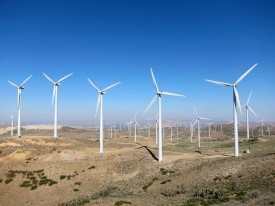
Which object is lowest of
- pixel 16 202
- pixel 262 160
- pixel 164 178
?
pixel 16 202

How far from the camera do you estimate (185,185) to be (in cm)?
4172

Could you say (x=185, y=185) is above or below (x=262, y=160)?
below

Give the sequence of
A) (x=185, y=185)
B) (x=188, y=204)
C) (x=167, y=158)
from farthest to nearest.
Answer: (x=167, y=158)
(x=185, y=185)
(x=188, y=204)

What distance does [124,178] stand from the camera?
2112 inches

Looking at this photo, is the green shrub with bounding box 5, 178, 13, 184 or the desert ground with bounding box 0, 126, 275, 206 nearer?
the desert ground with bounding box 0, 126, 275, 206

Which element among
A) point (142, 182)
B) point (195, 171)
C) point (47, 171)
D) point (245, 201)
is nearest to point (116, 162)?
point (142, 182)

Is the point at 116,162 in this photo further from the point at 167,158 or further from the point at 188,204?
the point at 188,204

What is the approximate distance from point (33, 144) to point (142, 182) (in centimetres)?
4089

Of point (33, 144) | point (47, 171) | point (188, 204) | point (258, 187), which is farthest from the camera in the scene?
point (33, 144)

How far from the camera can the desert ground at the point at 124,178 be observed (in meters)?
34.3

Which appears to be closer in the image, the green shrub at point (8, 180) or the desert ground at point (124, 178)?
the desert ground at point (124, 178)

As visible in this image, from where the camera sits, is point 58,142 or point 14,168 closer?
point 14,168

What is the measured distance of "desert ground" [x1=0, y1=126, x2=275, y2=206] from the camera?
34312mm

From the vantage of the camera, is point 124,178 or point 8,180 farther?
point 124,178
